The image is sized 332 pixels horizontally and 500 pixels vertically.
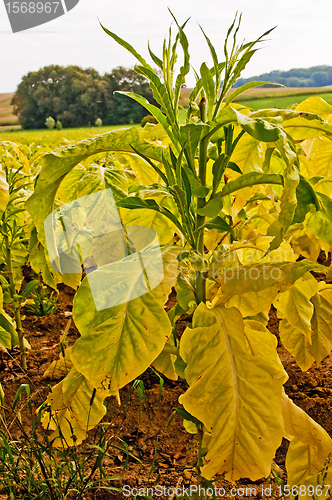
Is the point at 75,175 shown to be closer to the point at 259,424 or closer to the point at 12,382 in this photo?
the point at 259,424

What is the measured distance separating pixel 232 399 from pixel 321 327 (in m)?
0.53

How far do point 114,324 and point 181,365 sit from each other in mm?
257

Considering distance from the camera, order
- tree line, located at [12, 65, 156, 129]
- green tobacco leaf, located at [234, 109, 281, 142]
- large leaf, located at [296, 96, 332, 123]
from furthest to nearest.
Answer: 1. tree line, located at [12, 65, 156, 129]
2. large leaf, located at [296, 96, 332, 123]
3. green tobacco leaf, located at [234, 109, 281, 142]

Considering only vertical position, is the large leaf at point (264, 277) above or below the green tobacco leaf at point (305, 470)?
above

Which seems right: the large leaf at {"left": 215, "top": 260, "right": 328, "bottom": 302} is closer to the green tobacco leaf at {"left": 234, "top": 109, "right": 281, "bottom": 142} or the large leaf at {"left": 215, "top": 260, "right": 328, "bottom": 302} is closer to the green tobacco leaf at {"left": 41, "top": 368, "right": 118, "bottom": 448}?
the green tobacco leaf at {"left": 234, "top": 109, "right": 281, "bottom": 142}

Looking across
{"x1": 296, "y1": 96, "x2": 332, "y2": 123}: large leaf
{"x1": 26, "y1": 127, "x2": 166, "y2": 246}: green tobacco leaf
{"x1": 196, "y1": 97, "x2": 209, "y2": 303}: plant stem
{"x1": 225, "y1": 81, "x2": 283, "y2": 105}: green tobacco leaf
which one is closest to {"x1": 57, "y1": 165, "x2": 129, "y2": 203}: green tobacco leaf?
{"x1": 26, "y1": 127, "x2": 166, "y2": 246}: green tobacco leaf

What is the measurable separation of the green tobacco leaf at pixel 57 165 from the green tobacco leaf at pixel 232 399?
0.46 m

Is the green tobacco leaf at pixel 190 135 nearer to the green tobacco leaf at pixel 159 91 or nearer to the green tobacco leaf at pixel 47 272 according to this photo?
the green tobacco leaf at pixel 159 91

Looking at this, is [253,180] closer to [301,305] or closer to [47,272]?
[301,305]

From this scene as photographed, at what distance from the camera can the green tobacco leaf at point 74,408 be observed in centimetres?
102

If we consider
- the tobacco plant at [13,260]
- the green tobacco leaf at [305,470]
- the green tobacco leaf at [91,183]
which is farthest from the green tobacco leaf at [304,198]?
the tobacco plant at [13,260]

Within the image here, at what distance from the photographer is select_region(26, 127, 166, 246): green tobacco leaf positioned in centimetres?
87

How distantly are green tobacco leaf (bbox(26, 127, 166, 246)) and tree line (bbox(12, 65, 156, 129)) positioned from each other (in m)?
17.2

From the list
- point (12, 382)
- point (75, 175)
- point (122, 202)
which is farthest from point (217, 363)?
point (12, 382)
